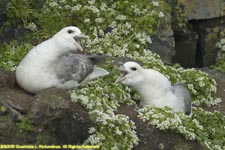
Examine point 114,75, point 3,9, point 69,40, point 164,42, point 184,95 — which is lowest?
point 164,42

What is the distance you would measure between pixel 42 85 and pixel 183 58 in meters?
5.15

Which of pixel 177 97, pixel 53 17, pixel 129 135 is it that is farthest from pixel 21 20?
pixel 129 135

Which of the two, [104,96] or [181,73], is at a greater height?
[104,96]

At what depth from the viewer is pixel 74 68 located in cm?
681

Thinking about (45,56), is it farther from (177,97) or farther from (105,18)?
(105,18)

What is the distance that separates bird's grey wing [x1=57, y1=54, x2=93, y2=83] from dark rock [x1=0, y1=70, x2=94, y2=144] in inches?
26.7

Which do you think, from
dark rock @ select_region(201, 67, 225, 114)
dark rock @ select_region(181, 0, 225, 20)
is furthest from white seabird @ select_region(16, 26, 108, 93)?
dark rock @ select_region(181, 0, 225, 20)

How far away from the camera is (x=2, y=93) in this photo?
6.11 metres

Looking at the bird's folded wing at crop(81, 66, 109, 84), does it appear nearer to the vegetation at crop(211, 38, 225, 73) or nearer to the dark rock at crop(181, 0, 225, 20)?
the vegetation at crop(211, 38, 225, 73)

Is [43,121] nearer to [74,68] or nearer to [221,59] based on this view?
[74,68]

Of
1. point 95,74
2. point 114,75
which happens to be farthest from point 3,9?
point 95,74

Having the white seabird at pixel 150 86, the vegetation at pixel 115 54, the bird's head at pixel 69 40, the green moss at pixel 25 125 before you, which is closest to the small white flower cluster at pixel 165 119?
the vegetation at pixel 115 54

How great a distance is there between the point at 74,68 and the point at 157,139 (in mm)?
1102

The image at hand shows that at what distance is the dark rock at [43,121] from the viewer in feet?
18.1
